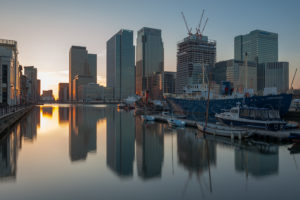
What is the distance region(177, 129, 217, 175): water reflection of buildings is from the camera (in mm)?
26547

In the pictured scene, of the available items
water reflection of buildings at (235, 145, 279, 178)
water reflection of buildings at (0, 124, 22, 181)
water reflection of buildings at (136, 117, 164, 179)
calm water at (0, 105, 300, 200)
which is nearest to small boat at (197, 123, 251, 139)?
calm water at (0, 105, 300, 200)

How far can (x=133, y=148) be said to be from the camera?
3684 centimetres

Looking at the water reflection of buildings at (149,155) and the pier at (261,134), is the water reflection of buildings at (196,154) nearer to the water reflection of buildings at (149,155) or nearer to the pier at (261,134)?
the water reflection of buildings at (149,155)

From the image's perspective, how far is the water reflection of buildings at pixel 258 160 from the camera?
25.0 metres

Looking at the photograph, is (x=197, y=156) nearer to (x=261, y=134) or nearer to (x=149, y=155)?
(x=149, y=155)

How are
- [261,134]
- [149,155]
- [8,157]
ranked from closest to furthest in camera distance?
1. [8,157]
2. [149,155]
3. [261,134]

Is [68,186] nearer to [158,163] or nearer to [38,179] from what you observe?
[38,179]

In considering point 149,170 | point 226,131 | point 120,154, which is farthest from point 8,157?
point 226,131

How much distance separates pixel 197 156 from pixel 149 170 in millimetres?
8193

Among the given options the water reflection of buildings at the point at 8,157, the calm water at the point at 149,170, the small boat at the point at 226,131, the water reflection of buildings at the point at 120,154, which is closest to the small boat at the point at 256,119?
the small boat at the point at 226,131

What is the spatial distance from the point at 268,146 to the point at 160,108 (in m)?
105

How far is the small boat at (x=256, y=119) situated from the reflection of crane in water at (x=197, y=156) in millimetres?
10491

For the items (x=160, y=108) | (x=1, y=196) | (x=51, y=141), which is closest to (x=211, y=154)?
(x=1, y=196)

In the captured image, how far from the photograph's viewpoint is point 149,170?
83.9ft
